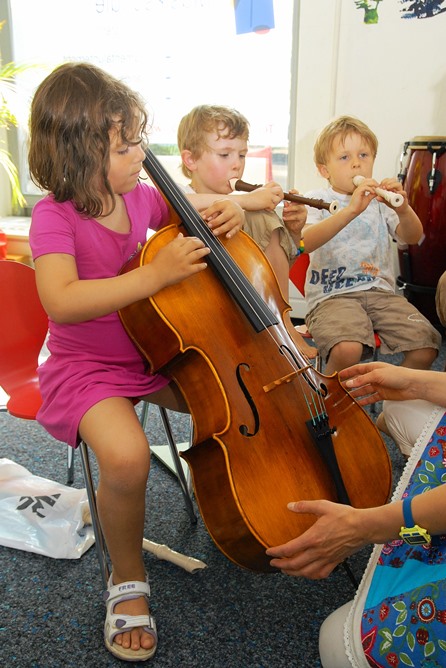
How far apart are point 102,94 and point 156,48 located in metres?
2.37

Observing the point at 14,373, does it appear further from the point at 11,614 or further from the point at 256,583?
the point at 256,583

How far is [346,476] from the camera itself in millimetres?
1139

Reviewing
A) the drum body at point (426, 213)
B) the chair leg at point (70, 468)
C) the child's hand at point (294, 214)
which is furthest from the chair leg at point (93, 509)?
the drum body at point (426, 213)

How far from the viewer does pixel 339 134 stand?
6.66 ft

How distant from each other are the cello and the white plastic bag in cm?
60

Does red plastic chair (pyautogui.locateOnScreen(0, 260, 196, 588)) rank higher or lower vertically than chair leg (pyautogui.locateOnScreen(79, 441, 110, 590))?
higher

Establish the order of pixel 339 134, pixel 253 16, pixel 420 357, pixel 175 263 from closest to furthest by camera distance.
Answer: pixel 175 263 → pixel 420 357 → pixel 339 134 → pixel 253 16

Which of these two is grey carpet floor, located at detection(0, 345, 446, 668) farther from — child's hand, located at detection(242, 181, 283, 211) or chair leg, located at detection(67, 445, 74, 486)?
child's hand, located at detection(242, 181, 283, 211)

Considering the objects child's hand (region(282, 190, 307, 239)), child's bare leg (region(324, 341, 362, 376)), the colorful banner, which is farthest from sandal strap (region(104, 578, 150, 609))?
the colorful banner

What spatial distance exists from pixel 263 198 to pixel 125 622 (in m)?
1.09

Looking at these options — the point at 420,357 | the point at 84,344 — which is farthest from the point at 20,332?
the point at 420,357

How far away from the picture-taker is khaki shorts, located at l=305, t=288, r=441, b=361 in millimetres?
1866

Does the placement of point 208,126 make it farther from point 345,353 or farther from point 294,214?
point 345,353

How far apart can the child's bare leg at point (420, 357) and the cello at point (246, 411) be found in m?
0.72
